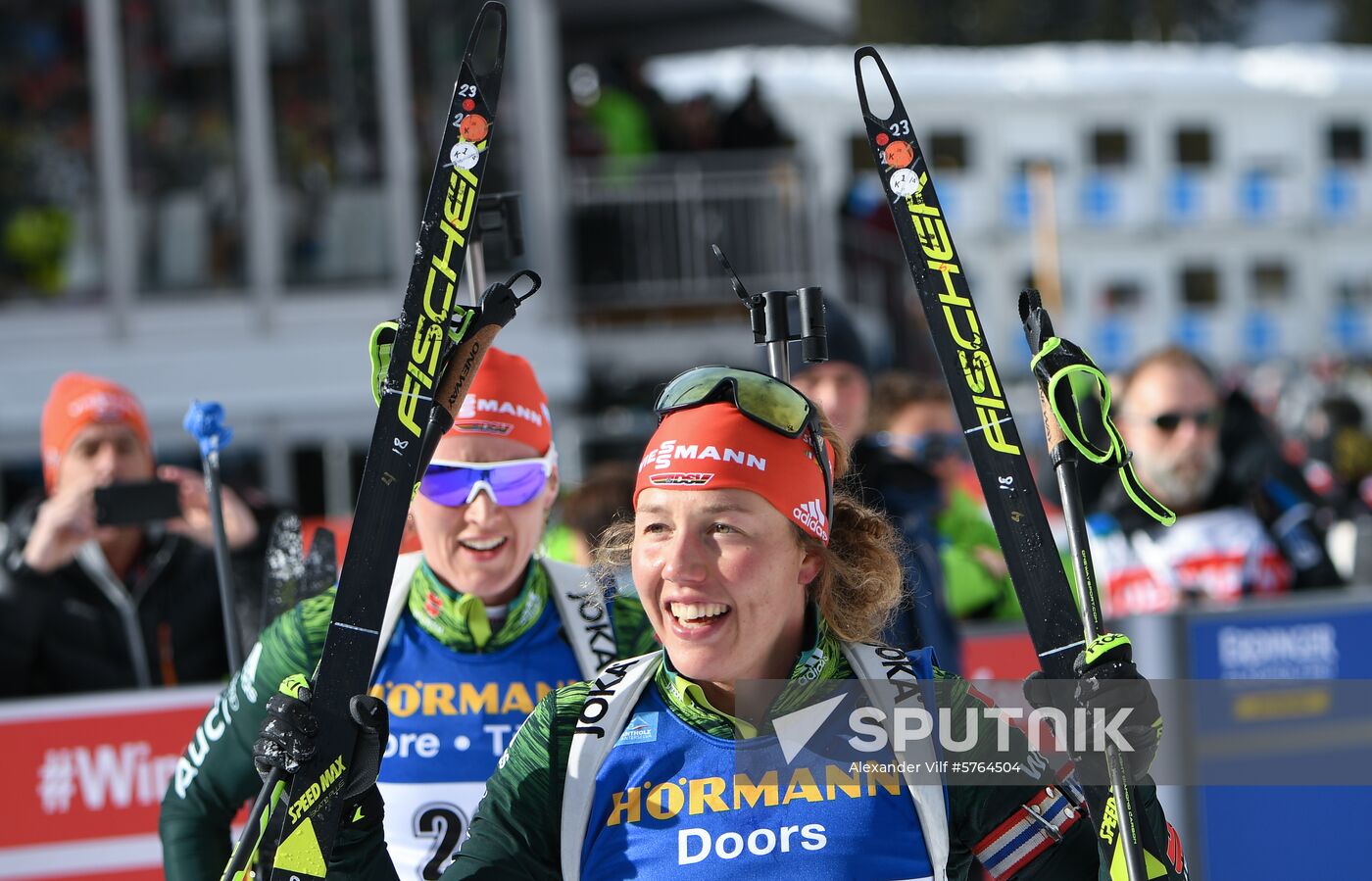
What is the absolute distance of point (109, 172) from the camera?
41.6 feet

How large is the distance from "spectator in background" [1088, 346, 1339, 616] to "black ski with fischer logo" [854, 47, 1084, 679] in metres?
3.20

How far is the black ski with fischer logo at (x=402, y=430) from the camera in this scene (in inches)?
98.1

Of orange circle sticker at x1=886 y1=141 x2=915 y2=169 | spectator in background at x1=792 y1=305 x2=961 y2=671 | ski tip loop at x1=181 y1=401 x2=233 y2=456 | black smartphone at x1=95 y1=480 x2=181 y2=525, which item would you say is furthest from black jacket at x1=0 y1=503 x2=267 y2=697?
orange circle sticker at x1=886 y1=141 x2=915 y2=169

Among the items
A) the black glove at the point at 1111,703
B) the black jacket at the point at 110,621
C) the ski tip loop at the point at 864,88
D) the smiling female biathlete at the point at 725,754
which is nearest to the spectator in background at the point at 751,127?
the black jacket at the point at 110,621

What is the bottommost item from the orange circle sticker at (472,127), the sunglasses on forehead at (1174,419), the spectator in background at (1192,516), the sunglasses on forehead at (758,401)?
the spectator in background at (1192,516)

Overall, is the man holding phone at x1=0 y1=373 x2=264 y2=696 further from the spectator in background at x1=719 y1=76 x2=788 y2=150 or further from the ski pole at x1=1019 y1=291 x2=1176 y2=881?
the spectator in background at x1=719 y1=76 x2=788 y2=150

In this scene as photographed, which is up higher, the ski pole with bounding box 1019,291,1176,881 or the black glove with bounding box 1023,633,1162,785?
the ski pole with bounding box 1019,291,1176,881

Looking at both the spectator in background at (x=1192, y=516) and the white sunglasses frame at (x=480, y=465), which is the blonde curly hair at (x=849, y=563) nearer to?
the white sunglasses frame at (x=480, y=465)

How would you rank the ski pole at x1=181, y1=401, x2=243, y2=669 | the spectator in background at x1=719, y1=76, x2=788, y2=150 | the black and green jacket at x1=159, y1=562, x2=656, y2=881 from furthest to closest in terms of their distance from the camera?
the spectator in background at x1=719, y1=76, x2=788, y2=150
the ski pole at x1=181, y1=401, x2=243, y2=669
the black and green jacket at x1=159, y1=562, x2=656, y2=881

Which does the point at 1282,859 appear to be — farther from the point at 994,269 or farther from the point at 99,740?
the point at 994,269

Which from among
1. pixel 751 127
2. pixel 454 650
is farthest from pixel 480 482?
pixel 751 127

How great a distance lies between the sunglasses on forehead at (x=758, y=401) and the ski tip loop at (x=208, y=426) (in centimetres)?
148

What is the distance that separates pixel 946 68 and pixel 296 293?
2171 cm

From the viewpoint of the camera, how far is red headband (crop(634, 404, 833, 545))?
259cm
